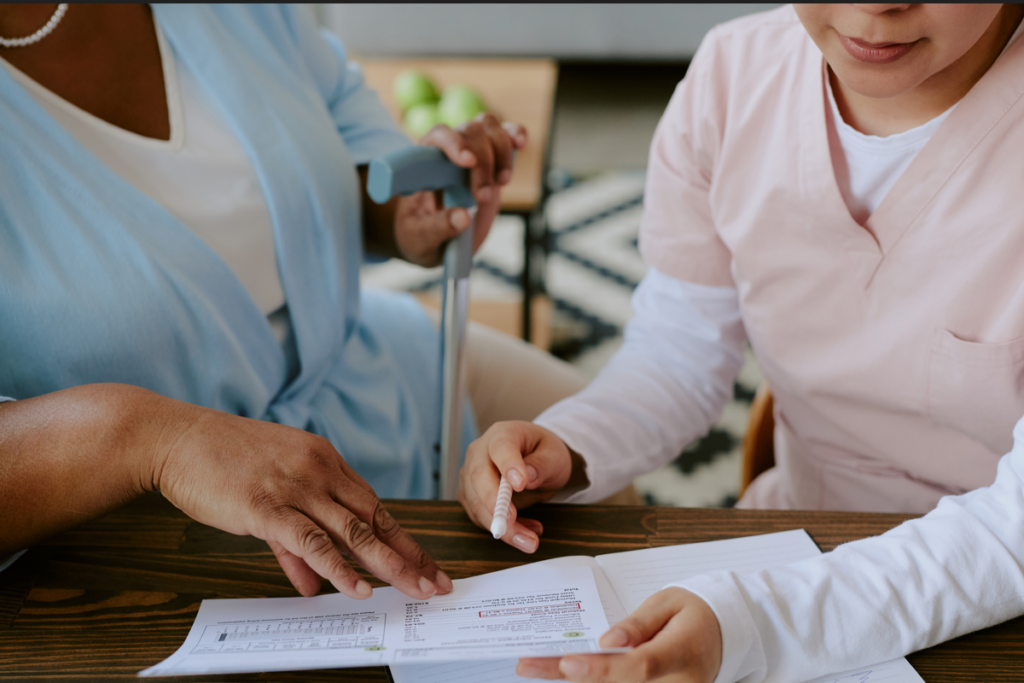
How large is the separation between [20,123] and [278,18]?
0.40 metres

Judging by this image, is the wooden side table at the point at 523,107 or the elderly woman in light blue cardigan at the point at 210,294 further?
the wooden side table at the point at 523,107

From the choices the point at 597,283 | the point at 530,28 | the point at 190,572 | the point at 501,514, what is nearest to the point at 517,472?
the point at 501,514

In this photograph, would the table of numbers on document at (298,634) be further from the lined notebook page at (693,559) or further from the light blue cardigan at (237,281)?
the light blue cardigan at (237,281)

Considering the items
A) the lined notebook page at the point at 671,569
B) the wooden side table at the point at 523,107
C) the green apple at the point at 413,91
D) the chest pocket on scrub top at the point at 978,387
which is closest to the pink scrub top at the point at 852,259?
the chest pocket on scrub top at the point at 978,387

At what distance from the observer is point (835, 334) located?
819mm

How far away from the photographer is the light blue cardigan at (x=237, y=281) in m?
0.77

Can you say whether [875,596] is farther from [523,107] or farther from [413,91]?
[413,91]

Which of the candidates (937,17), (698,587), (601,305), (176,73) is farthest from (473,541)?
(601,305)

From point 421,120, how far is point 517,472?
1.52m

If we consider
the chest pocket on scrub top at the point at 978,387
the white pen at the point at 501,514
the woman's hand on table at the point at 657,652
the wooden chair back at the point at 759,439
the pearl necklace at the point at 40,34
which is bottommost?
the wooden chair back at the point at 759,439

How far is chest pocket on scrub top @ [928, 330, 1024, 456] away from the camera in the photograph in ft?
2.37

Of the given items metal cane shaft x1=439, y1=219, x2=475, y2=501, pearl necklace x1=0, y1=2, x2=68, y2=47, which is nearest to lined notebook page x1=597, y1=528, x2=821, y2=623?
metal cane shaft x1=439, y1=219, x2=475, y2=501

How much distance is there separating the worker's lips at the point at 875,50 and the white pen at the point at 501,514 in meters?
0.43

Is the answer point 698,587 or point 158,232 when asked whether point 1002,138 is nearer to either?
point 698,587
